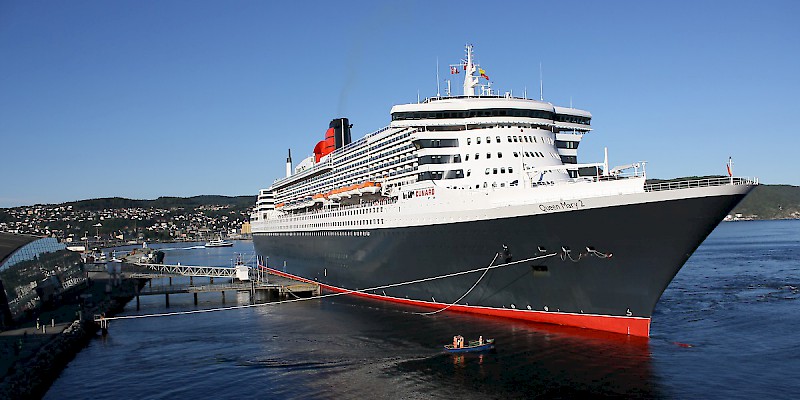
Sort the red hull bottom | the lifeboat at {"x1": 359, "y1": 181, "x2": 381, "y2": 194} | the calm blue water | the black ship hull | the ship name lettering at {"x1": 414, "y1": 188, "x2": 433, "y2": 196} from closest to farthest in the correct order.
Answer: the calm blue water → the black ship hull → the red hull bottom → the ship name lettering at {"x1": 414, "y1": 188, "x2": 433, "y2": 196} → the lifeboat at {"x1": 359, "y1": 181, "x2": 381, "y2": 194}

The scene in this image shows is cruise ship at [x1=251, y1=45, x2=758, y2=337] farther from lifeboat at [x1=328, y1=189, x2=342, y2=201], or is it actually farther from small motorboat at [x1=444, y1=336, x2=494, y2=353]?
small motorboat at [x1=444, y1=336, x2=494, y2=353]

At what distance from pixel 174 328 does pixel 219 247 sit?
157m

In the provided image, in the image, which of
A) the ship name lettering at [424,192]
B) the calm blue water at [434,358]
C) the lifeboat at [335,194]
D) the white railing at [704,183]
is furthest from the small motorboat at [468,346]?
the lifeboat at [335,194]

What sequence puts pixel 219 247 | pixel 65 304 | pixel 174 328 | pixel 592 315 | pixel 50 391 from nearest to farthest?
pixel 50 391 → pixel 592 315 → pixel 174 328 → pixel 65 304 → pixel 219 247

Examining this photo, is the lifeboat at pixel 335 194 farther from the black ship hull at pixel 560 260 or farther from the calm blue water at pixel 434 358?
the calm blue water at pixel 434 358

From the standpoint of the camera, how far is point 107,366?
27438 millimetres

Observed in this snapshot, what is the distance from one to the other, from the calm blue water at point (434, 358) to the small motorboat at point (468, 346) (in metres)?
0.38

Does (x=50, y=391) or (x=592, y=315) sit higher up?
(x=592, y=315)

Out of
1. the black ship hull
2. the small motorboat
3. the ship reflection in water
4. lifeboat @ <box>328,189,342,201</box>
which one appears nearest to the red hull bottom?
the black ship hull

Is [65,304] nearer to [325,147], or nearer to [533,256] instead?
[325,147]

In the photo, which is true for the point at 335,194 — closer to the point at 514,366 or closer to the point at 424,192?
the point at 424,192

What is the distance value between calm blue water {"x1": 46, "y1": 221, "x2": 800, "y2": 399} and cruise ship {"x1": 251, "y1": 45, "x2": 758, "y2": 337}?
1.75 m

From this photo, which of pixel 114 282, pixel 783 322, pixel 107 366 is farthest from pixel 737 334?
pixel 114 282

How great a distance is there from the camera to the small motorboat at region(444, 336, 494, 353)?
25.5m
